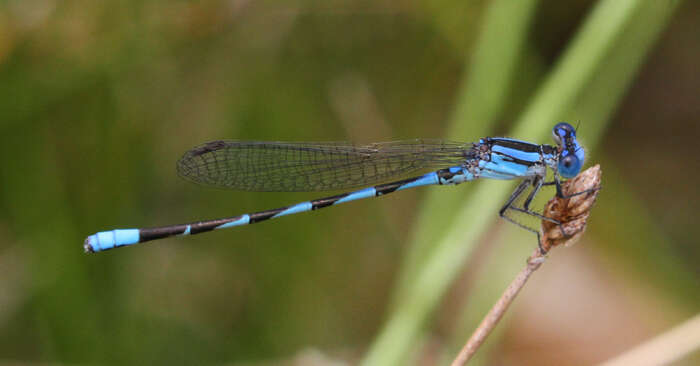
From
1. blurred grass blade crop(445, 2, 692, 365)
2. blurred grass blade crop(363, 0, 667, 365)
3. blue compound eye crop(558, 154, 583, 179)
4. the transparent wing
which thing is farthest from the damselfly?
blurred grass blade crop(363, 0, 667, 365)

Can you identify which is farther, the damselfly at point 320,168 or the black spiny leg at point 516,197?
the damselfly at point 320,168

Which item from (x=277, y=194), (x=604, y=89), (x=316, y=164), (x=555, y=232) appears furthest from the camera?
(x=277, y=194)

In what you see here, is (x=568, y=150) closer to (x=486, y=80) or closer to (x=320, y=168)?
(x=486, y=80)

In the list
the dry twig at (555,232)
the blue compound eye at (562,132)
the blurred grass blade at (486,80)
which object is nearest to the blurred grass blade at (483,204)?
the blurred grass blade at (486,80)

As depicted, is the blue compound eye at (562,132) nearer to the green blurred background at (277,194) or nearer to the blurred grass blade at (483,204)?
the blurred grass blade at (483,204)

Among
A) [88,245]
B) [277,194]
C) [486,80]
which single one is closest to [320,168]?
[277,194]

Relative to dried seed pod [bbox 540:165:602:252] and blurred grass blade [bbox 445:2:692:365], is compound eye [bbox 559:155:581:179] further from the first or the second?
dried seed pod [bbox 540:165:602:252]
